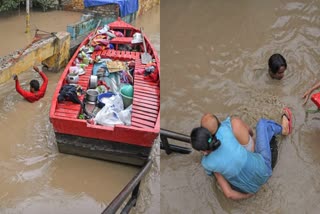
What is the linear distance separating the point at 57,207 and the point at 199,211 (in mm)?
1776

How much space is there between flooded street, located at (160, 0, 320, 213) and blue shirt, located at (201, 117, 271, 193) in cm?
32

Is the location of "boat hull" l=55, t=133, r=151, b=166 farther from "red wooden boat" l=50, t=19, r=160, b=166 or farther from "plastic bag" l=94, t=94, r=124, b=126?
"plastic bag" l=94, t=94, r=124, b=126

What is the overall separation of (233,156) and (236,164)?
8cm

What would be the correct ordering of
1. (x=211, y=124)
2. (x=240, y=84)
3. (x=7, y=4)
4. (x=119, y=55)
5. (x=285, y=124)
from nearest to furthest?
(x=211, y=124)
(x=285, y=124)
(x=240, y=84)
(x=119, y=55)
(x=7, y=4)

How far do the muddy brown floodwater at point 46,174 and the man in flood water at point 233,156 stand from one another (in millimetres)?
1219

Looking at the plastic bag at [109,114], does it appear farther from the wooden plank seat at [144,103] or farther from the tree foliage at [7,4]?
the tree foliage at [7,4]

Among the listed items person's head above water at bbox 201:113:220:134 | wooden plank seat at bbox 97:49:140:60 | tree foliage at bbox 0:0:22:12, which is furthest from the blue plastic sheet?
person's head above water at bbox 201:113:220:134

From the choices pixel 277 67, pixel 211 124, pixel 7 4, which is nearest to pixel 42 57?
pixel 277 67

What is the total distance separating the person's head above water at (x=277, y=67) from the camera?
4.57 metres

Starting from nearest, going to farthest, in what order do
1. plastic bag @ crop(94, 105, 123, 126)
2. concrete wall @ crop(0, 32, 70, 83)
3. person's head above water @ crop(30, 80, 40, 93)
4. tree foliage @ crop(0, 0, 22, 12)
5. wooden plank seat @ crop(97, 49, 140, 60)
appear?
plastic bag @ crop(94, 105, 123, 126), concrete wall @ crop(0, 32, 70, 83), person's head above water @ crop(30, 80, 40, 93), wooden plank seat @ crop(97, 49, 140, 60), tree foliage @ crop(0, 0, 22, 12)

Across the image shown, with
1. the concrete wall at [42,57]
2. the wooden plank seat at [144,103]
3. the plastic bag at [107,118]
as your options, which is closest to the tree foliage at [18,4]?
the concrete wall at [42,57]

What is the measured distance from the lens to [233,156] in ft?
9.85

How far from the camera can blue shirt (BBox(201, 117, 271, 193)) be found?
118 inches

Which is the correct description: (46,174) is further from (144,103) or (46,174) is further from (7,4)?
(7,4)
